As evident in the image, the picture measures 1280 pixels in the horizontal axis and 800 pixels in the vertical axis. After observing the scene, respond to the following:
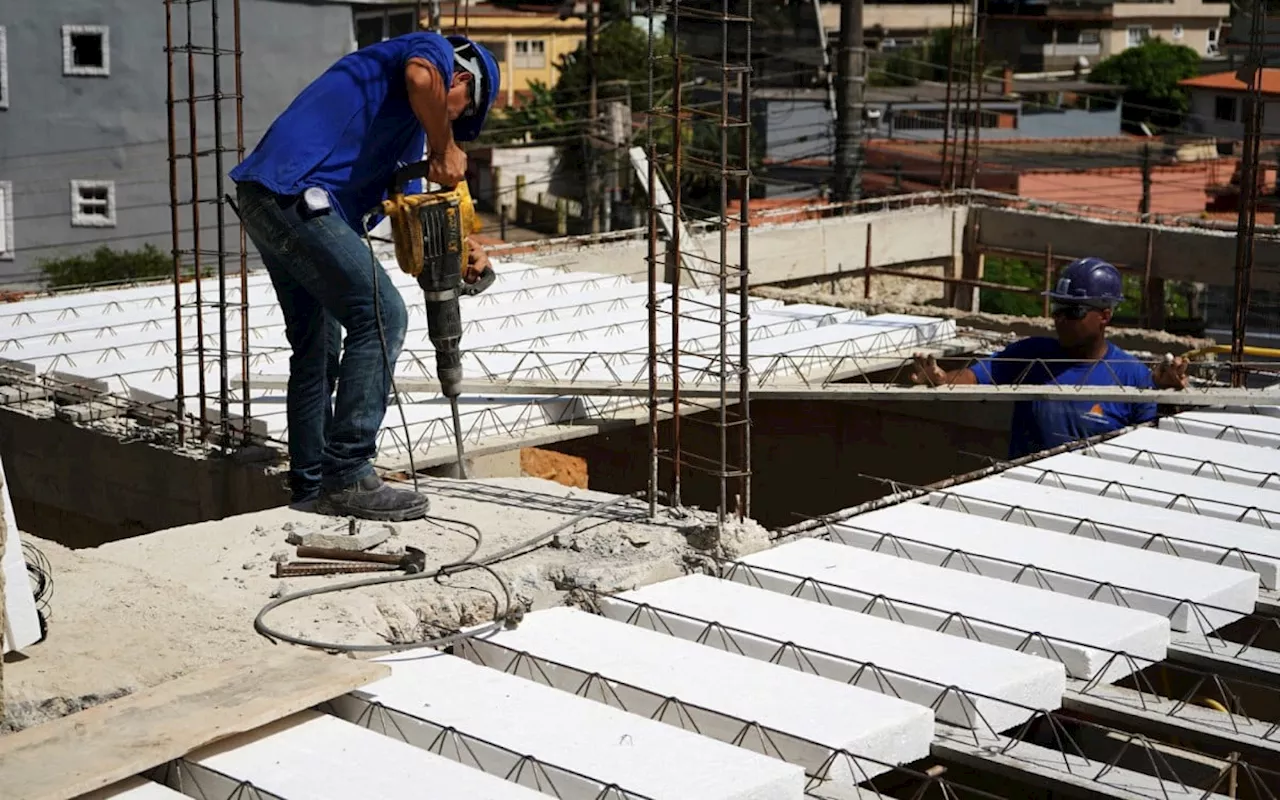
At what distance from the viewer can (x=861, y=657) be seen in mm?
6539

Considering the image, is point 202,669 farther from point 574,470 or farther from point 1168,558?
point 574,470

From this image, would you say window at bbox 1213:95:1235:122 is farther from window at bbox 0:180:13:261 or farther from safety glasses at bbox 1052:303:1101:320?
safety glasses at bbox 1052:303:1101:320

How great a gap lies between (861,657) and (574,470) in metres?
6.48

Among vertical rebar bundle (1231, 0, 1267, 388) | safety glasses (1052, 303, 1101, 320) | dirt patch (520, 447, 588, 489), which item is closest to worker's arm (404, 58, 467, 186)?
dirt patch (520, 447, 588, 489)

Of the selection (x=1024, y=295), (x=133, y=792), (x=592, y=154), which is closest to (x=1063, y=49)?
(x=1024, y=295)

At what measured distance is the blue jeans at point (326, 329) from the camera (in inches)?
309

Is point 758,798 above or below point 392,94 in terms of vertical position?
below

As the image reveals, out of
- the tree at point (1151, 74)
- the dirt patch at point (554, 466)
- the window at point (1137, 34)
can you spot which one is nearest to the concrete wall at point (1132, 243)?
the dirt patch at point (554, 466)

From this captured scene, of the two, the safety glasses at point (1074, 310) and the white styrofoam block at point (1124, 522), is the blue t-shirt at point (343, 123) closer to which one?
the white styrofoam block at point (1124, 522)

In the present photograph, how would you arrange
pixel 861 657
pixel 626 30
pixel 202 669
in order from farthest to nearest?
pixel 626 30 → pixel 861 657 → pixel 202 669

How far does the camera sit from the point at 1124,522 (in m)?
8.38

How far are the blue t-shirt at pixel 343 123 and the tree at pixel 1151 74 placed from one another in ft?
196

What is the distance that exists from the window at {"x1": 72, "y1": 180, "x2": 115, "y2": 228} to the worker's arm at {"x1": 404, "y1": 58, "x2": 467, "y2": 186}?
2658 cm

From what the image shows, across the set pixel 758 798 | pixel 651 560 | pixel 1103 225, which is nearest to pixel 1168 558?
→ pixel 651 560
